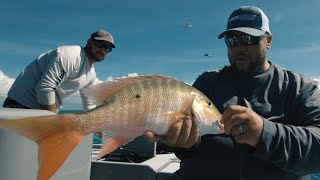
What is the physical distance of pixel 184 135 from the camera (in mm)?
2529

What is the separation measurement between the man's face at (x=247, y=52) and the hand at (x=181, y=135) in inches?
33.3

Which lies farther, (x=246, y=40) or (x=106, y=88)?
(x=246, y=40)

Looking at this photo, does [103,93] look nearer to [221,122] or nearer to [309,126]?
[221,122]

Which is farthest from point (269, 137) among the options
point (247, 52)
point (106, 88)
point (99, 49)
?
point (99, 49)

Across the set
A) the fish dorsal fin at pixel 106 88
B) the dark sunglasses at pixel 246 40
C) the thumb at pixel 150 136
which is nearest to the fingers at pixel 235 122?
the thumb at pixel 150 136

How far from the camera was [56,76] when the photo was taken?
15.1 feet

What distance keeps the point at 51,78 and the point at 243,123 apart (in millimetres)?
2935

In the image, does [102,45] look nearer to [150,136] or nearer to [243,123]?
[150,136]

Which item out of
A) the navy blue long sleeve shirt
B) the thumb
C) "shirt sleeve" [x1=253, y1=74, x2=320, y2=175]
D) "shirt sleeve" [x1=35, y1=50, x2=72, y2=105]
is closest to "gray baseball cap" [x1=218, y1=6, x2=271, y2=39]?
the navy blue long sleeve shirt

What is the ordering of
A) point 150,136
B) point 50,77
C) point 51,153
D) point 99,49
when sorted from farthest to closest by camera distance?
point 99,49 → point 50,77 → point 150,136 → point 51,153

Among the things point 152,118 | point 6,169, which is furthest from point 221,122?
point 6,169

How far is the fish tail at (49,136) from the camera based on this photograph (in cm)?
196

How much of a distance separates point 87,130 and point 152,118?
0.39 meters

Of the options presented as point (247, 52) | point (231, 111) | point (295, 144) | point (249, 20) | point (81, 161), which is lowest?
point (81, 161)
